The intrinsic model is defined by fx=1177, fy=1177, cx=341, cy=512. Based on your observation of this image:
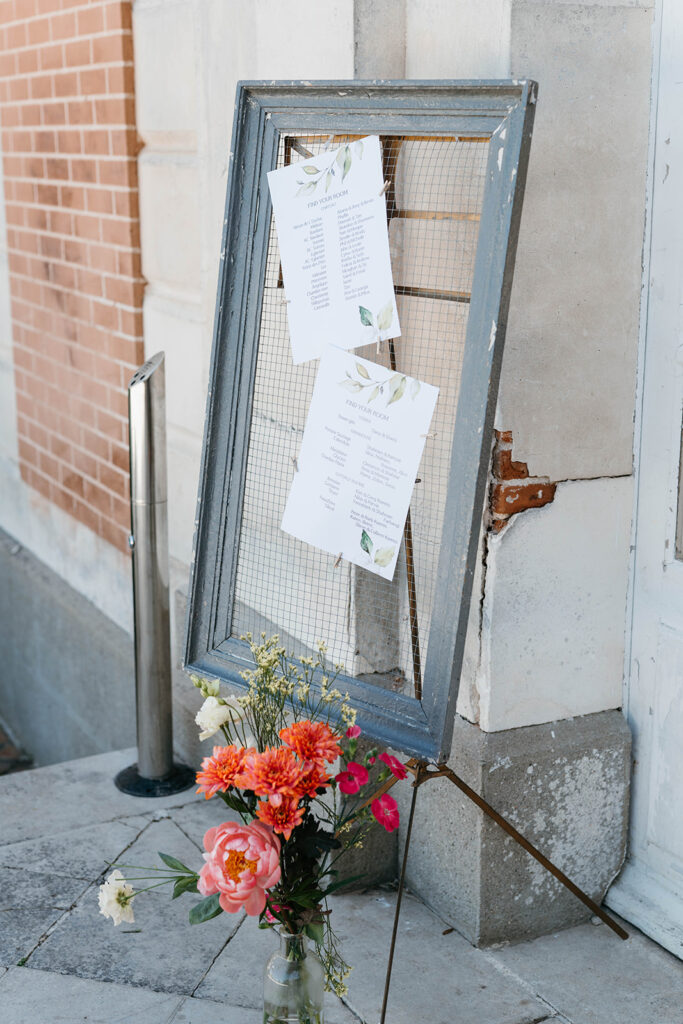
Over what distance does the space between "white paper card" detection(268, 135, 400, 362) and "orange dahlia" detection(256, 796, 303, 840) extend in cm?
85

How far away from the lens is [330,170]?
2.17 meters

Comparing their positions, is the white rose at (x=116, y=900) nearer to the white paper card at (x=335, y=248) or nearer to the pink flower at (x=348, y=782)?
the pink flower at (x=348, y=782)

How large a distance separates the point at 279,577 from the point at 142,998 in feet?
2.84

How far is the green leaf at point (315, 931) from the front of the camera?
1.79m

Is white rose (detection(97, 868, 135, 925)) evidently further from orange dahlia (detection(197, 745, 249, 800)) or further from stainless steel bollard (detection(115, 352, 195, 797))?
stainless steel bollard (detection(115, 352, 195, 797))

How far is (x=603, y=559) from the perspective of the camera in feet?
7.99

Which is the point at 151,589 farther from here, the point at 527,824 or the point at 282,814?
the point at 282,814

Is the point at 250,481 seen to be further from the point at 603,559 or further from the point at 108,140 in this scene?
the point at 108,140

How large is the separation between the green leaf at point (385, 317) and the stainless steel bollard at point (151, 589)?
3.35 feet

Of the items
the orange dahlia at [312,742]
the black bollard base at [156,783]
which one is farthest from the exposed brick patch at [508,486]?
the black bollard base at [156,783]

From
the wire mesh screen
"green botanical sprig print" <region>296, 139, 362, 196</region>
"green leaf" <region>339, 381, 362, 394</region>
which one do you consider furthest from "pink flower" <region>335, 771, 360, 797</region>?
"green botanical sprig print" <region>296, 139, 362, 196</region>

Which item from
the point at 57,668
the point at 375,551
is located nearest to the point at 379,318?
the point at 375,551

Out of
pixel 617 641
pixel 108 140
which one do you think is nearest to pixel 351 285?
pixel 617 641

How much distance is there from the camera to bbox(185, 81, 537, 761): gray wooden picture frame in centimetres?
187
